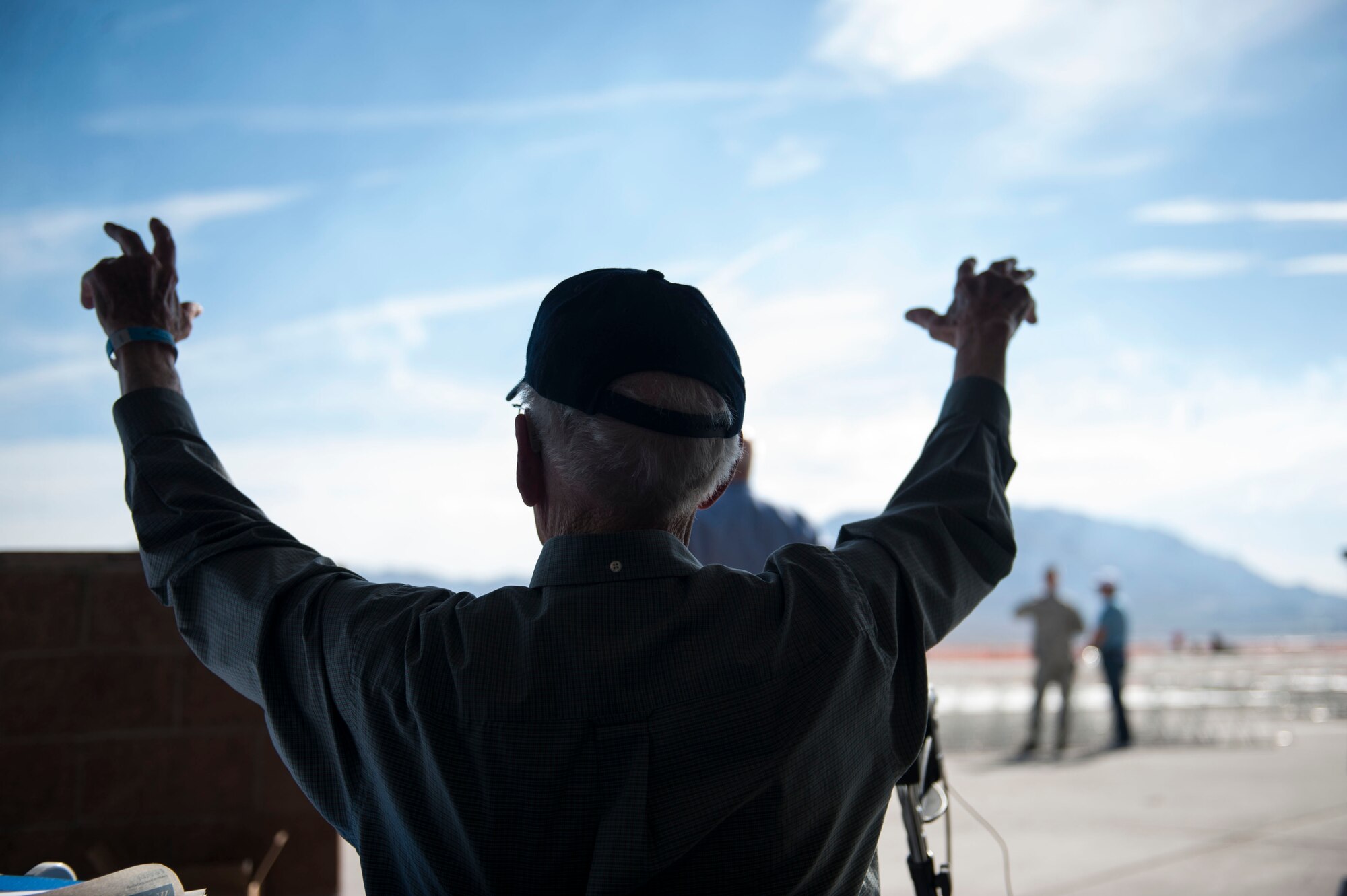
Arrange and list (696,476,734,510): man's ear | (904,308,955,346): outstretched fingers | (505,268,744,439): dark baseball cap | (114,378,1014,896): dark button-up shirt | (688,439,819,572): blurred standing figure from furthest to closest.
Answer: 1. (688,439,819,572): blurred standing figure
2. (904,308,955,346): outstretched fingers
3. (696,476,734,510): man's ear
4. (505,268,744,439): dark baseball cap
5. (114,378,1014,896): dark button-up shirt

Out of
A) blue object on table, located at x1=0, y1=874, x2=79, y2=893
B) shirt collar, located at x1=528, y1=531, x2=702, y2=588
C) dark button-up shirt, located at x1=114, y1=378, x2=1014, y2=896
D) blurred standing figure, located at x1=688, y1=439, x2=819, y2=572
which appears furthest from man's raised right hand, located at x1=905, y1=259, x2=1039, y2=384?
blurred standing figure, located at x1=688, y1=439, x2=819, y2=572

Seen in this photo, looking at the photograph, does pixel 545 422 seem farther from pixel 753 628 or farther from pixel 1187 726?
pixel 1187 726

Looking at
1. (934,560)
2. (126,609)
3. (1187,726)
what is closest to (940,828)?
(126,609)

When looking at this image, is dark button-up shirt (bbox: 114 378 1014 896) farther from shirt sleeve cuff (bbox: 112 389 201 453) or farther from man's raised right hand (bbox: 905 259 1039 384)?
man's raised right hand (bbox: 905 259 1039 384)

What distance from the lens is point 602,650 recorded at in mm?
1016

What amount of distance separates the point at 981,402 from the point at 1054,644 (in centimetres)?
864

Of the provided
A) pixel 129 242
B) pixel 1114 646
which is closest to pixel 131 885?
pixel 129 242

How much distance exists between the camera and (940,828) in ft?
17.3

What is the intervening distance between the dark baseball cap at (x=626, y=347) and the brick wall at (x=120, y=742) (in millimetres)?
2331

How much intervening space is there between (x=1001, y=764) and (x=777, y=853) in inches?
291

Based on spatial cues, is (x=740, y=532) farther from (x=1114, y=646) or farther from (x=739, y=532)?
(x=1114, y=646)

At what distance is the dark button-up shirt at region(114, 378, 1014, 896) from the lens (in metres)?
0.99

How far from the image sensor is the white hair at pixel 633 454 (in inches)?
44.0

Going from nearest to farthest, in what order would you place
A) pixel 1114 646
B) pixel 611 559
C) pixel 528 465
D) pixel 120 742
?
pixel 611 559 → pixel 528 465 → pixel 120 742 → pixel 1114 646
